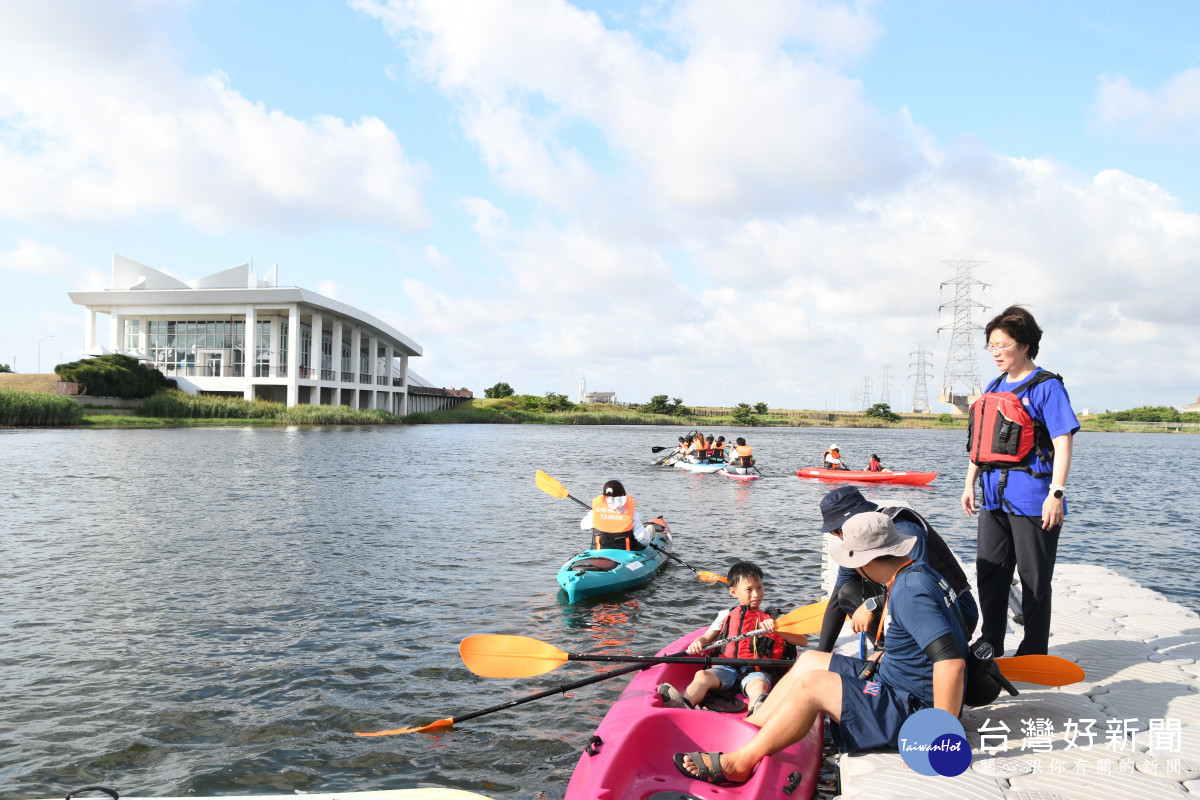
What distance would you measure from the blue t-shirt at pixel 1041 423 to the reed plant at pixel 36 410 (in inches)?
1953

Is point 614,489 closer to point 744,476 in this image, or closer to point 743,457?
point 744,476

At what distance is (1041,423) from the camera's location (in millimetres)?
4547

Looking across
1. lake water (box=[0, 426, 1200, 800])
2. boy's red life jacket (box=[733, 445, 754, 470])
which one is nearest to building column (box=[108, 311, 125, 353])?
lake water (box=[0, 426, 1200, 800])

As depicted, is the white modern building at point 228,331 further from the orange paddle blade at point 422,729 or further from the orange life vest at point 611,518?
the orange paddle blade at point 422,729

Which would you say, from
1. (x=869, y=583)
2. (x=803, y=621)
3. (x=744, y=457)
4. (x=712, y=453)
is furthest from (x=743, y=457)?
(x=869, y=583)

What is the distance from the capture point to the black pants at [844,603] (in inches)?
185

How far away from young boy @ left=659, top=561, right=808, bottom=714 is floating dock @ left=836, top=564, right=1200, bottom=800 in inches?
31.7

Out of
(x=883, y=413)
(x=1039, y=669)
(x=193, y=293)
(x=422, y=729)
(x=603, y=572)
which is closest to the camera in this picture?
(x=1039, y=669)

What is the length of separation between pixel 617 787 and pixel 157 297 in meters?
62.6

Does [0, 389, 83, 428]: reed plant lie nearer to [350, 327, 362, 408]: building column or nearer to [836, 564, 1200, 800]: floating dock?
[350, 327, 362, 408]: building column

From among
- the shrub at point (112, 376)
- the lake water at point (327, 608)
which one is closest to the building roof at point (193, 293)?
the shrub at point (112, 376)

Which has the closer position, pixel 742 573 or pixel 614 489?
pixel 742 573

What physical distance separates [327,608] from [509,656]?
4.04m

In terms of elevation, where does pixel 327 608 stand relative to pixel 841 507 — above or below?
below
